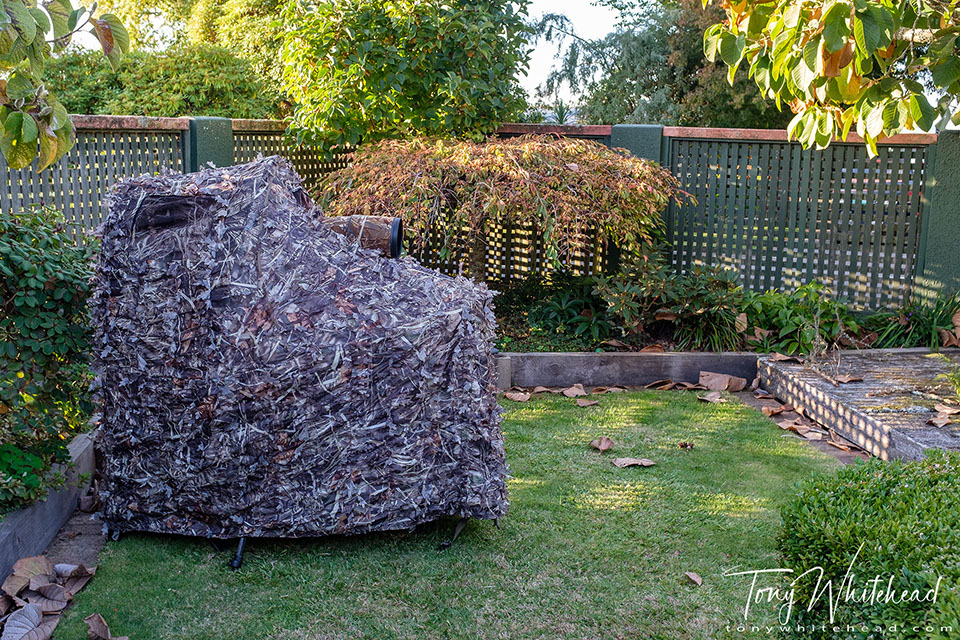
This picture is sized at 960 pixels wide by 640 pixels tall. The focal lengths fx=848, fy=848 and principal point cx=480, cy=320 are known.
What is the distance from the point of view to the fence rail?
741 cm

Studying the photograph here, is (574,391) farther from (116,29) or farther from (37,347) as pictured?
(116,29)

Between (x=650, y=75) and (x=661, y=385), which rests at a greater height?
(x=650, y=75)

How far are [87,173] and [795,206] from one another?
5864 millimetres

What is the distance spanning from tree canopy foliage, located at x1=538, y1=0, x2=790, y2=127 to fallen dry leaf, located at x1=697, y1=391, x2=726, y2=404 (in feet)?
36.1

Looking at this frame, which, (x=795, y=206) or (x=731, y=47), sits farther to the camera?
(x=795, y=206)

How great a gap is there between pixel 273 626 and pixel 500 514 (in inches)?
42.4

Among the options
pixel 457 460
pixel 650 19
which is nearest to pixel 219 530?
pixel 457 460

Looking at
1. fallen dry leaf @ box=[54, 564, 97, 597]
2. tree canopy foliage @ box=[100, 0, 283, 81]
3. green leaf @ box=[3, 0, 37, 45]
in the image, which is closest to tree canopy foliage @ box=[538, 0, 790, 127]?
tree canopy foliage @ box=[100, 0, 283, 81]

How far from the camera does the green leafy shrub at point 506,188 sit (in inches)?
249

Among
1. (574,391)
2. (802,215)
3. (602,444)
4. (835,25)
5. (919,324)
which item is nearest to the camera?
(835,25)

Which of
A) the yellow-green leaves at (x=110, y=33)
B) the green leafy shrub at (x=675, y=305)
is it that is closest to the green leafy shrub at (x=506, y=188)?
the green leafy shrub at (x=675, y=305)

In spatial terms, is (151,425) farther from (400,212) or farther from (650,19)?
(650,19)

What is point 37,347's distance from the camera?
12.0 feet

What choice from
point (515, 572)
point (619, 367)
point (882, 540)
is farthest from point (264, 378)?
point (619, 367)
